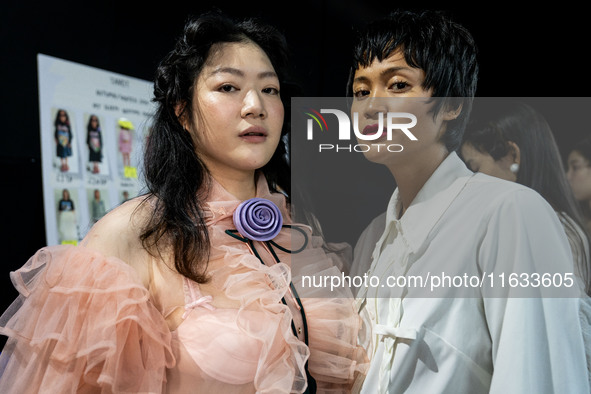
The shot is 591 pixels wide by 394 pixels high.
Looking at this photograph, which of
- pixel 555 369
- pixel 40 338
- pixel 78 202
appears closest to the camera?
pixel 555 369

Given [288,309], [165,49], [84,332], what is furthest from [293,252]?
[165,49]

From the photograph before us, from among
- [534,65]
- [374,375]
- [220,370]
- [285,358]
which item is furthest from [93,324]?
[534,65]

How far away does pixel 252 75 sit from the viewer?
1.53 meters

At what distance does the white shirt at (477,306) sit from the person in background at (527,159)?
8cm

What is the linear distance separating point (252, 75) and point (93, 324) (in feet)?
2.33

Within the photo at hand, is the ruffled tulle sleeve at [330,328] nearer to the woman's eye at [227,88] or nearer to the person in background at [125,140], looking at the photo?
the woman's eye at [227,88]

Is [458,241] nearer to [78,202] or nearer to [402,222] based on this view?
[402,222]

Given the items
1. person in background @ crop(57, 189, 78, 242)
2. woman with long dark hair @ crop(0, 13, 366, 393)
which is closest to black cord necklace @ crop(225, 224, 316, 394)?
woman with long dark hair @ crop(0, 13, 366, 393)

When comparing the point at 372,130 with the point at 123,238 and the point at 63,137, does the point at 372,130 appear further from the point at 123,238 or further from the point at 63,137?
the point at 63,137

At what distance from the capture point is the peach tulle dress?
129 cm

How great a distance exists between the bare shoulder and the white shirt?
566 millimetres

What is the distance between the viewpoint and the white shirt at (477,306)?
1.13 meters

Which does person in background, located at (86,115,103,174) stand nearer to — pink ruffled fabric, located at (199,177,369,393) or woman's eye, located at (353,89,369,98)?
pink ruffled fabric, located at (199,177,369,393)

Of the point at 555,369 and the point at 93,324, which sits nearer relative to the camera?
the point at 555,369
